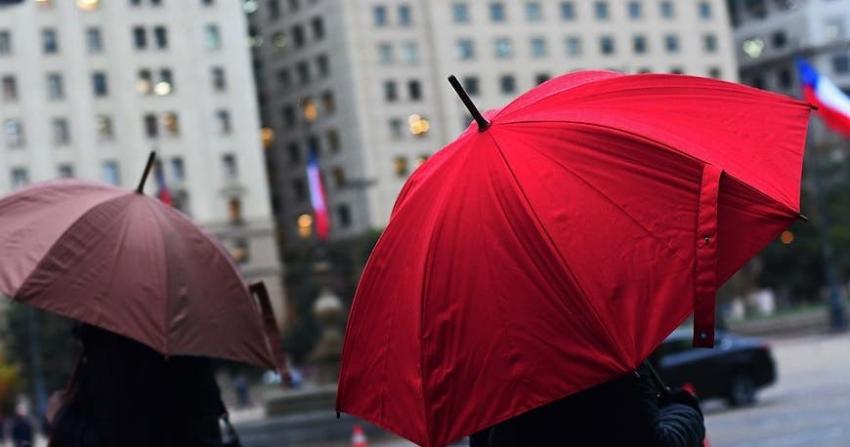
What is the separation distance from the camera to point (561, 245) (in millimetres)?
3867

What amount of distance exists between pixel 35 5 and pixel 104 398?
72912 mm

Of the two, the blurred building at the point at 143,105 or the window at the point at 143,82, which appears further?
the window at the point at 143,82

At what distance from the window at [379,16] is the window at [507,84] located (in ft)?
26.1

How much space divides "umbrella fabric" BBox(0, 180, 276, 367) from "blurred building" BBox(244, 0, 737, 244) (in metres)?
75.7

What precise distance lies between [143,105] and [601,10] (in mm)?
30837

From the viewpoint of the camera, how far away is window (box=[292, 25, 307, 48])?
8794 cm

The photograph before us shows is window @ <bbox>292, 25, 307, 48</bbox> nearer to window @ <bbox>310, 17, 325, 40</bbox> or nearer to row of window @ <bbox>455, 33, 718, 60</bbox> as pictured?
window @ <bbox>310, 17, 325, 40</bbox>

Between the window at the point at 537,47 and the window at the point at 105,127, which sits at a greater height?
the window at the point at 537,47

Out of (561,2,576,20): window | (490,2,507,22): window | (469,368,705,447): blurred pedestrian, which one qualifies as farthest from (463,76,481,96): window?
(469,368,705,447): blurred pedestrian

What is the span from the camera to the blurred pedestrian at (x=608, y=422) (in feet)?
13.0

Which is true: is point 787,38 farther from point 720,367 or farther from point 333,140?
point 720,367

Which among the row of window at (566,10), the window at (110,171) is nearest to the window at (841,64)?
the row of window at (566,10)

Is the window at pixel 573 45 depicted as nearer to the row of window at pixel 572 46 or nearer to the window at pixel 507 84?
the row of window at pixel 572 46

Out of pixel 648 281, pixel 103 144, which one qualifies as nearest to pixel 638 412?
pixel 648 281
